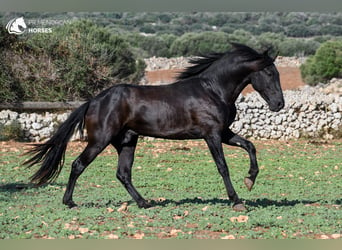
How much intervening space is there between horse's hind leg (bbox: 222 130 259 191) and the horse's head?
→ 0.60 metres

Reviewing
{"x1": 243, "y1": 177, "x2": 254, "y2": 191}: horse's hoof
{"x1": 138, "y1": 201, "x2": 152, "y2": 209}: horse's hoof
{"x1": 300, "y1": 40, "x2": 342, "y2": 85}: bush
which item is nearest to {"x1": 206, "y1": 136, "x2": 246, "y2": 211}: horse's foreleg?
{"x1": 243, "y1": 177, "x2": 254, "y2": 191}: horse's hoof

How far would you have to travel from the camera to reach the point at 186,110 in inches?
297

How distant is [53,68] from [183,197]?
11.8 metres

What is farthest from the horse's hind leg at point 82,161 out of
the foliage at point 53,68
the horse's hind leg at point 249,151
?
the foliage at point 53,68

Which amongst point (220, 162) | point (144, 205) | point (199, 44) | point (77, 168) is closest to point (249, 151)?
point (220, 162)

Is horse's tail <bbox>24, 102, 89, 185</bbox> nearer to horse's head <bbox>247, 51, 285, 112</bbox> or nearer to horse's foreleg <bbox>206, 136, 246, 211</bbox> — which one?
horse's foreleg <bbox>206, 136, 246, 211</bbox>

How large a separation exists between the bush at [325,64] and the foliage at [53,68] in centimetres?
1457

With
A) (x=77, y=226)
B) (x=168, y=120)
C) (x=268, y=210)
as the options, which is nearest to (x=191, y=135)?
(x=168, y=120)

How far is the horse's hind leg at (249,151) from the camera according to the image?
738 cm

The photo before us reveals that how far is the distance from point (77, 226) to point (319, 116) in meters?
13.4

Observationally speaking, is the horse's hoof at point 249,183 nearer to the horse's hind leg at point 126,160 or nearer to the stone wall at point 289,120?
the horse's hind leg at point 126,160

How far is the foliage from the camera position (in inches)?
765

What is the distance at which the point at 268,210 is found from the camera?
290 inches

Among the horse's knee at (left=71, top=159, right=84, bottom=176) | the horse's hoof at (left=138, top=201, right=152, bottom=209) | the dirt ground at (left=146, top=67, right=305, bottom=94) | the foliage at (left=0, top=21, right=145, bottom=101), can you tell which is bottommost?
the dirt ground at (left=146, top=67, right=305, bottom=94)
